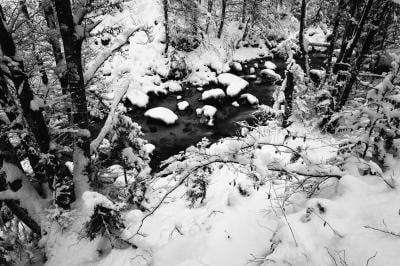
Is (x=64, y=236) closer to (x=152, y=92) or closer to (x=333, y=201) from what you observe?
(x=333, y=201)

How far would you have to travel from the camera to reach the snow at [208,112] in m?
14.3

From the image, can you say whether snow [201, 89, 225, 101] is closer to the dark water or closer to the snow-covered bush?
the dark water

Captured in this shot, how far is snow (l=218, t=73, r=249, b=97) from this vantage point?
53.6ft

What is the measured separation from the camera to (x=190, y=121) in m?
14.5

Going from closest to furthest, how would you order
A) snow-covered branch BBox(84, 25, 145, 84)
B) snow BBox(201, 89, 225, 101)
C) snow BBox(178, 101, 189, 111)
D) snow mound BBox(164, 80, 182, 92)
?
snow-covered branch BBox(84, 25, 145, 84)
snow BBox(178, 101, 189, 111)
snow BBox(201, 89, 225, 101)
snow mound BBox(164, 80, 182, 92)

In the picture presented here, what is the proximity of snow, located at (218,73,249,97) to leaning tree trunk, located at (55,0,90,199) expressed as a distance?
38.5 ft

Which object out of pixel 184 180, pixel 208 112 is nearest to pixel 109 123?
pixel 184 180

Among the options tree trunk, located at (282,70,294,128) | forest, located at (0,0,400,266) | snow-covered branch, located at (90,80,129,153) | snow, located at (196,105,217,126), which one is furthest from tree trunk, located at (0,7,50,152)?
snow, located at (196,105,217,126)

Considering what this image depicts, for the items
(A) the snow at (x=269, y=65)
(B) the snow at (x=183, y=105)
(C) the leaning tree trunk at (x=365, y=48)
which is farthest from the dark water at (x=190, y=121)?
(C) the leaning tree trunk at (x=365, y=48)

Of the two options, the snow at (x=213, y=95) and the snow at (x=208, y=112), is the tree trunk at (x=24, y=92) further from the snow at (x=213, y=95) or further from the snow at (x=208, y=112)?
the snow at (x=213, y=95)

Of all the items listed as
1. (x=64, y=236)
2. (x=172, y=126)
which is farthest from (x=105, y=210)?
(x=172, y=126)

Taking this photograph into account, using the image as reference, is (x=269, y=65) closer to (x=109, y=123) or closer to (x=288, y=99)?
(x=288, y=99)

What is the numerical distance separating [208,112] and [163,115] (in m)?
2.32

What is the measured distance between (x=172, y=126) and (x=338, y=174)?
1122 centimetres
